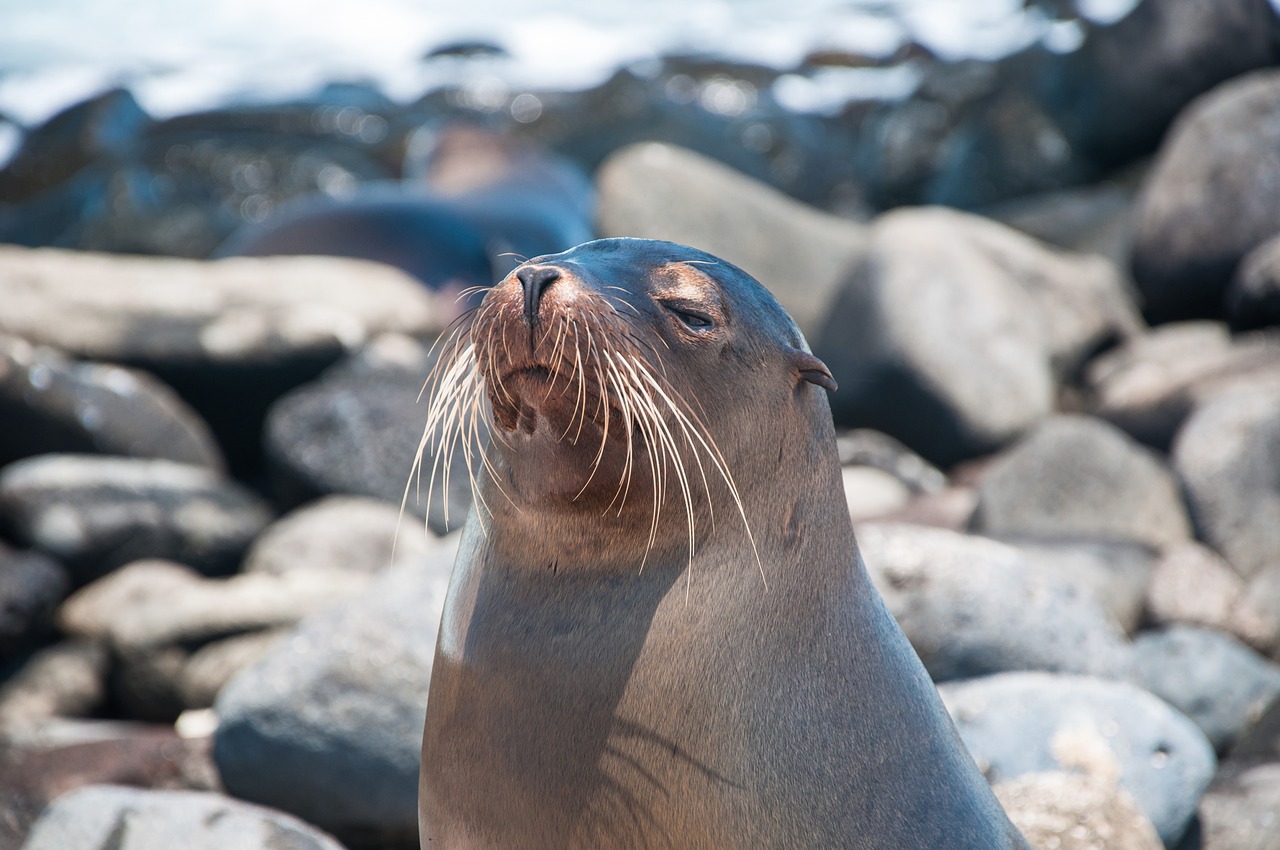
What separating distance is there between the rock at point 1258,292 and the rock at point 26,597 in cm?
883

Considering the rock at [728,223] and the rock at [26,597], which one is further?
the rock at [728,223]

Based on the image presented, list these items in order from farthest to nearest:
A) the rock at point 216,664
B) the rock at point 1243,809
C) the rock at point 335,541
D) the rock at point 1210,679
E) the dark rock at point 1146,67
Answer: the dark rock at point 1146,67 < the rock at point 335,541 < the rock at point 216,664 < the rock at point 1210,679 < the rock at point 1243,809

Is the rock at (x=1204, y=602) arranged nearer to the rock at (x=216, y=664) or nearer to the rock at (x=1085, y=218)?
the rock at (x=216, y=664)

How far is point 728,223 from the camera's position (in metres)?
13.4

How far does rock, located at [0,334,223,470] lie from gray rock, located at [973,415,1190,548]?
5.41 metres

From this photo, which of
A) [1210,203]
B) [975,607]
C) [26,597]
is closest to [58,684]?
[26,597]

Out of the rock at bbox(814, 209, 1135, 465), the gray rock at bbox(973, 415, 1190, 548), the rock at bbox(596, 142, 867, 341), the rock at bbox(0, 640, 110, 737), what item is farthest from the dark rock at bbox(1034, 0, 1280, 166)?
the rock at bbox(0, 640, 110, 737)

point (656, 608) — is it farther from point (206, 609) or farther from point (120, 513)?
point (120, 513)

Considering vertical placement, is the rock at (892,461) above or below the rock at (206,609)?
below

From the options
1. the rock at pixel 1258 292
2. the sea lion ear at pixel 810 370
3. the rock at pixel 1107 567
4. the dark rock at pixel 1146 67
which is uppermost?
the sea lion ear at pixel 810 370

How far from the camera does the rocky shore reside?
199 inches

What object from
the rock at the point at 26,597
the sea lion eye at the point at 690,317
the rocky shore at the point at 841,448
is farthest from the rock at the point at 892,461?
the sea lion eye at the point at 690,317

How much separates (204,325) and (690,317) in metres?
7.56

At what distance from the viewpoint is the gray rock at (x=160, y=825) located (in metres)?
4.07
